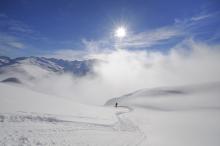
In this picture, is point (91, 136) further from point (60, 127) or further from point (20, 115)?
point (20, 115)

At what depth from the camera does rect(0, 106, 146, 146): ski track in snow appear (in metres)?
12.6

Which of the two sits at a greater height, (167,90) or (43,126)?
(167,90)

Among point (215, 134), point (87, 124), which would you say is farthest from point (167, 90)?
point (87, 124)

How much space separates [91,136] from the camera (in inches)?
625

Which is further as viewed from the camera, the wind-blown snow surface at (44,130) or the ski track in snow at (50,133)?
the wind-blown snow surface at (44,130)

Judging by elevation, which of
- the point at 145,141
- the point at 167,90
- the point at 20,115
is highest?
the point at 167,90

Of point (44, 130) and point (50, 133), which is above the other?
point (44, 130)

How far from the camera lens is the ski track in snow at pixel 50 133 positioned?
41.4 ft

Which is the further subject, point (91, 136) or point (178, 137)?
point (178, 137)

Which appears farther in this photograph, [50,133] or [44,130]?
[44,130]

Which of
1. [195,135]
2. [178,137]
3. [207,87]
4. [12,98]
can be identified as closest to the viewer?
[178,137]

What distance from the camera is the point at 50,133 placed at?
14.6 meters

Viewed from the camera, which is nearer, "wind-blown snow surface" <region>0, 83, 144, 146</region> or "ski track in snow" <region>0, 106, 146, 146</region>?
"ski track in snow" <region>0, 106, 146, 146</region>

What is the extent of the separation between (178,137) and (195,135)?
271cm
